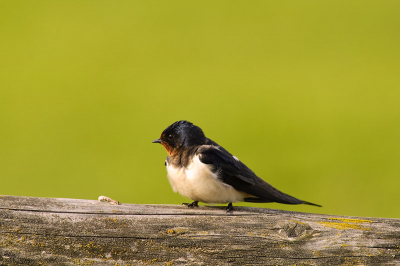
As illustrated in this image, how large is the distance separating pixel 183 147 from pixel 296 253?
4.65ft

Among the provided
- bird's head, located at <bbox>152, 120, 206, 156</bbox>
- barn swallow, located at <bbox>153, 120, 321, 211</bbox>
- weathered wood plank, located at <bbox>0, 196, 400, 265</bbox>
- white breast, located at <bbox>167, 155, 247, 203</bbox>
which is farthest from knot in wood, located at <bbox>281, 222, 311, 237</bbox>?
bird's head, located at <bbox>152, 120, 206, 156</bbox>

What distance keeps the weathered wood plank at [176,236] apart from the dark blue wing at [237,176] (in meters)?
0.75

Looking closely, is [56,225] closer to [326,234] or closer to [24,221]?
[24,221]

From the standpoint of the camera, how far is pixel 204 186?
11.4ft

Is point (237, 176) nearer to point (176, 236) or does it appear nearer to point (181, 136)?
point (181, 136)

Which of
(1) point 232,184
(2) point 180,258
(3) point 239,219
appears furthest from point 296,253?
(1) point 232,184

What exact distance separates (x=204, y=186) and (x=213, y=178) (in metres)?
0.09

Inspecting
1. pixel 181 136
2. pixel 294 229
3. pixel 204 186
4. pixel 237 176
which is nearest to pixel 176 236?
pixel 294 229

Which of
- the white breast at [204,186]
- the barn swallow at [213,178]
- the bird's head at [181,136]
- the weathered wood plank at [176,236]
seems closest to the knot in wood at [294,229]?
the weathered wood plank at [176,236]

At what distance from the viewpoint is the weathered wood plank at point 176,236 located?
2307 millimetres

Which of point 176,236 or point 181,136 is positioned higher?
point 181,136

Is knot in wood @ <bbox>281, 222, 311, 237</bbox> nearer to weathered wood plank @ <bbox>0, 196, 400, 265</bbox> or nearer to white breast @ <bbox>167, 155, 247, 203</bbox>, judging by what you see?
weathered wood plank @ <bbox>0, 196, 400, 265</bbox>

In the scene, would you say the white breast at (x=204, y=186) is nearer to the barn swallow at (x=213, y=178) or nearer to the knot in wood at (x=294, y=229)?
the barn swallow at (x=213, y=178)

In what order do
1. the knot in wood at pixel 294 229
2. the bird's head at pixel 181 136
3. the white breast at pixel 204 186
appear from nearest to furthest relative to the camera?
1. the knot in wood at pixel 294 229
2. the white breast at pixel 204 186
3. the bird's head at pixel 181 136
